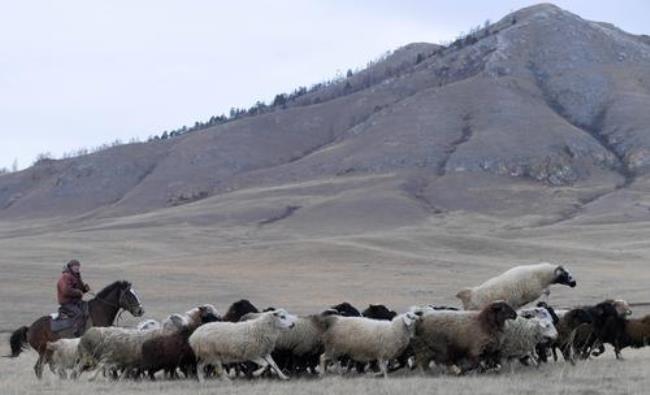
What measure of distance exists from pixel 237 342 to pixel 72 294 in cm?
432

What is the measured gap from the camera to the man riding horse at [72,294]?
19.7 meters

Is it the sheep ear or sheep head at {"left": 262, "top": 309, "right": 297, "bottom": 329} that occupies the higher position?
sheep head at {"left": 262, "top": 309, "right": 297, "bottom": 329}

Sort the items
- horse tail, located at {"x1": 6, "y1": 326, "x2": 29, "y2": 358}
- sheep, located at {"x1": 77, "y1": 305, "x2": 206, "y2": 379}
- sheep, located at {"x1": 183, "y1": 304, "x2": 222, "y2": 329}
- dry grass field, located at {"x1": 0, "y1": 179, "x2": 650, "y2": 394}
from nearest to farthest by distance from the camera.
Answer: dry grass field, located at {"x1": 0, "y1": 179, "x2": 650, "y2": 394} → sheep, located at {"x1": 77, "y1": 305, "x2": 206, "y2": 379} → sheep, located at {"x1": 183, "y1": 304, "x2": 222, "y2": 329} → horse tail, located at {"x1": 6, "y1": 326, "x2": 29, "y2": 358}

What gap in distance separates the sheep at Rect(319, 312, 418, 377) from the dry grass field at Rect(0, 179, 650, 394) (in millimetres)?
555

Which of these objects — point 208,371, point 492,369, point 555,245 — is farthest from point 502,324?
point 555,245

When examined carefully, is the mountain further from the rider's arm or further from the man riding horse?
the rider's arm

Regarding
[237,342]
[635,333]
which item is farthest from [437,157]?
[237,342]

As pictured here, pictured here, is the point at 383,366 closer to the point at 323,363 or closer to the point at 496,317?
the point at 323,363

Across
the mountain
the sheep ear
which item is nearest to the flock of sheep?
the sheep ear

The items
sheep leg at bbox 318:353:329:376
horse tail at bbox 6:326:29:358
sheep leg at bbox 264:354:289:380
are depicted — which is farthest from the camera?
horse tail at bbox 6:326:29:358

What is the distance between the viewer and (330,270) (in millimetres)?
64938

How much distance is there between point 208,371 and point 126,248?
6895cm

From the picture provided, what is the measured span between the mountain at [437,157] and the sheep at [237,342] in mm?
89070

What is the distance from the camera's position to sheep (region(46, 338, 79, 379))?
59.7 ft
